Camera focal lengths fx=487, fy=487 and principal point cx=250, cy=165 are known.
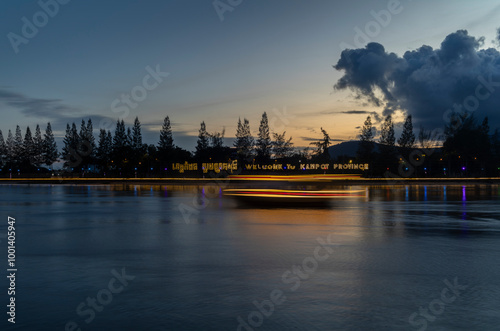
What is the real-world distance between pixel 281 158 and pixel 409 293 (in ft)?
394

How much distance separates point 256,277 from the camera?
301 inches

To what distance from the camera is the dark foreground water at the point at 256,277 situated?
5.51 metres

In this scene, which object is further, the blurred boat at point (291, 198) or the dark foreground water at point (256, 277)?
the blurred boat at point (291, 198)

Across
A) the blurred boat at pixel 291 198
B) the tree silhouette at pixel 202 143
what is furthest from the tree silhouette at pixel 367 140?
the blurred boat at pixel 291 198

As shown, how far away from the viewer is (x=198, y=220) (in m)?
16.5

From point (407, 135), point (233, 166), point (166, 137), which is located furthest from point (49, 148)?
point (407, 135)

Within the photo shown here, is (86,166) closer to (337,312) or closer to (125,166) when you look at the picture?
(125,166)

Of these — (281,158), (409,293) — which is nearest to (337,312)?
(409,293)

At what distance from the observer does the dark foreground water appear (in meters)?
5.51

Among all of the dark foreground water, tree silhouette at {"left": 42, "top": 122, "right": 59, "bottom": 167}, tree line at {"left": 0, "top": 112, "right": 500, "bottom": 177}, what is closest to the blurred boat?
the dark foreground water

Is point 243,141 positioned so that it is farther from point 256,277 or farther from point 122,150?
point 256,277

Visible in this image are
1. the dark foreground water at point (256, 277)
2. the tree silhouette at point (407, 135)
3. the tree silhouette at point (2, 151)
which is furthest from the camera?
the tree silhouette at point (2, 151)

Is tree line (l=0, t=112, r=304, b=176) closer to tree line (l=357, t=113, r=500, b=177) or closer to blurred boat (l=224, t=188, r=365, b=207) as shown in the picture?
tree line (l=357, t=113, r=500, b=177)

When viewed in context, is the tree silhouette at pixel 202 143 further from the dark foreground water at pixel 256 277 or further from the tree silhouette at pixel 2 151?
the dark foreground water at pixel 256 277
